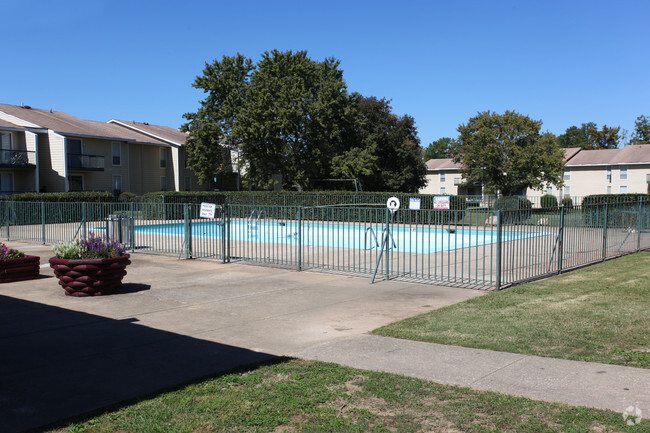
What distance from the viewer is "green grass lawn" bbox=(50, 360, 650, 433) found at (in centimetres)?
443

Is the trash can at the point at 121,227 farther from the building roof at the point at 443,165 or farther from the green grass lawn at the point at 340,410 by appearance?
the building roof at the point at 443,165

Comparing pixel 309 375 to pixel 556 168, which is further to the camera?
pixel 556 168

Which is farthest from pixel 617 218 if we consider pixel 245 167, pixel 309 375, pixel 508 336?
pixel 245 167

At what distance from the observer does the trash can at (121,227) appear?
18.3 m

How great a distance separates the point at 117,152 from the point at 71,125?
394 centimetres

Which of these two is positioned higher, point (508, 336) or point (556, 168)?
point (556, 168)

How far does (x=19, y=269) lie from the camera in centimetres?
1273

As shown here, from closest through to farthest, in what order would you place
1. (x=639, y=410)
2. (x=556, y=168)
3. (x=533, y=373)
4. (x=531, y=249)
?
1. (x=639, y=410)
2. (x=533, y=373)
3. (x=531, y=249)
4. (x=556, y=168)

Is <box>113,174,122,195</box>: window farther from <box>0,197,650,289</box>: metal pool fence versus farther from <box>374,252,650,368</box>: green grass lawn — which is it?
<box>374,252,650,368</box>: green grass lawn

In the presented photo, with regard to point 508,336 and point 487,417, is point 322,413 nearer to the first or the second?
point 487,417

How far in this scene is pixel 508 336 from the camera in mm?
7320

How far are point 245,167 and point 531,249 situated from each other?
36.9 m

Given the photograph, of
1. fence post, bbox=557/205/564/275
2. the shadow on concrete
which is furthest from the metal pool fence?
the shadow on concrete

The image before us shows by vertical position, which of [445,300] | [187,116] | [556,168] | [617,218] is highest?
[187,116]
